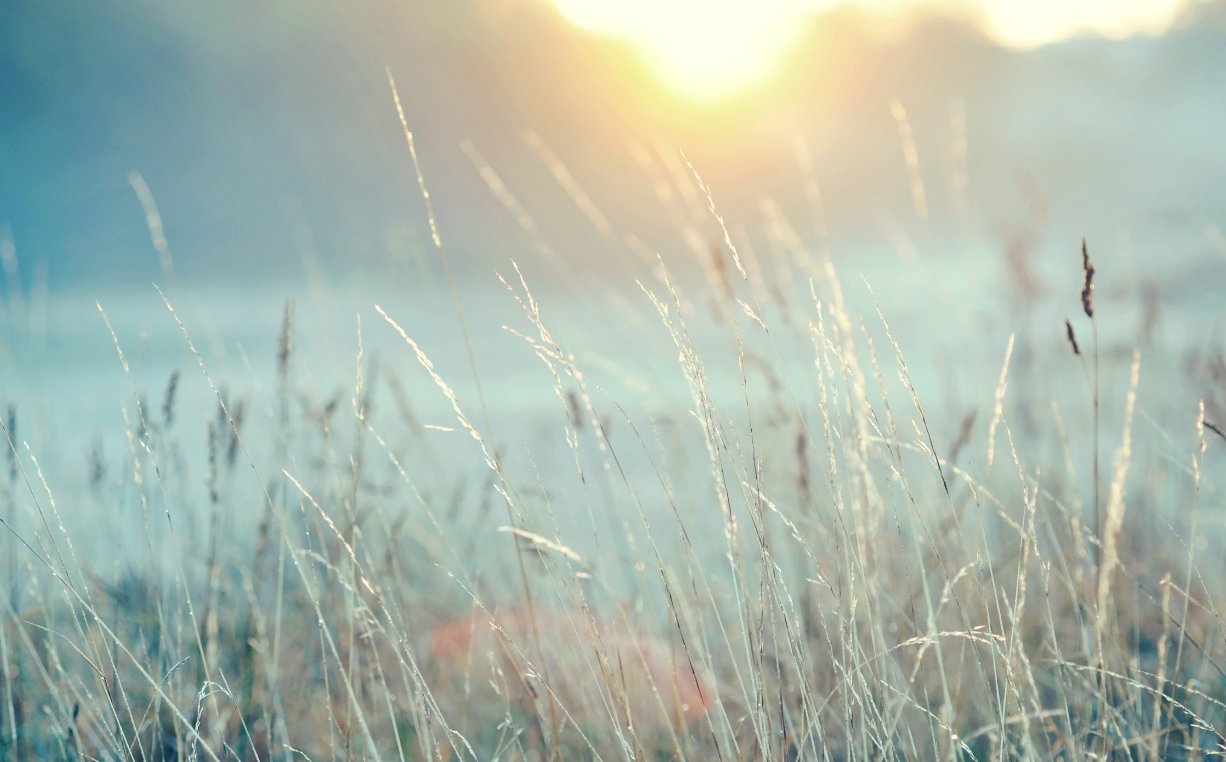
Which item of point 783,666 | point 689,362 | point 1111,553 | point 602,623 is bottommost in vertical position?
point 783,666

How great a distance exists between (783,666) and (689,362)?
0.90 metres

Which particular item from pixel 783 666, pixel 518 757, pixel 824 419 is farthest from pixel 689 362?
pixel 518 757

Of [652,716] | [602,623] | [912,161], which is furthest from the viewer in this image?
[912,161]

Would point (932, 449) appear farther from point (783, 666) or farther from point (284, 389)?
point (284, 389)

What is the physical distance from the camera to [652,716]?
211cm

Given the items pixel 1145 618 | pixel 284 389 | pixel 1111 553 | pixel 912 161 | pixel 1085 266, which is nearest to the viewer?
pixel 1111 553

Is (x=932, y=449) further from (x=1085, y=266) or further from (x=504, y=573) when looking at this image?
(x=504, y=573)

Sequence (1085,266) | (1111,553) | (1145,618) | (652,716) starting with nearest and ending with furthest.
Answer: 1. (1111,553)
2. (1085,266)
3. (652,716)
4. (1145,618)

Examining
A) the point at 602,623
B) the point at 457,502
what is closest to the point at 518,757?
the point at 602,623

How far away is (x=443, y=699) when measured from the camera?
7.16 ft

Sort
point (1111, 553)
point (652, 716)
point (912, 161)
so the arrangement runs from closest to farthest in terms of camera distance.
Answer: point (1111, 553) < point (652, 716) < point (912, 161)

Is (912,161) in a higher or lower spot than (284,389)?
higher

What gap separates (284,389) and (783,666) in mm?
1177

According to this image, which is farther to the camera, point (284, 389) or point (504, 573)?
point (504, 573)
